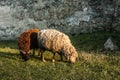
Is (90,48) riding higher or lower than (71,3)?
lower

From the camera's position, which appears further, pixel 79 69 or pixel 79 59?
pixel 79 59

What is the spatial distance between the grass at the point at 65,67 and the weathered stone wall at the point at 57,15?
3.84 metres

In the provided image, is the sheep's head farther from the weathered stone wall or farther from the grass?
the weathered stone wall

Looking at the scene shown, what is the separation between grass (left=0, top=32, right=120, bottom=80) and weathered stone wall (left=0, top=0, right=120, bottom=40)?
3.84 m

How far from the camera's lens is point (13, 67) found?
15023 mm

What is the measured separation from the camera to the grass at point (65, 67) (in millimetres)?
13891

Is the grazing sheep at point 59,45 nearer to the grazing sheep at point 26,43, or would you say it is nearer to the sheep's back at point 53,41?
the sheep's back at point 53,41

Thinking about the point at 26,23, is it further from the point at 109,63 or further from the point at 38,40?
the point at 109,63

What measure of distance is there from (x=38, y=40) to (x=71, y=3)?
23.0ft

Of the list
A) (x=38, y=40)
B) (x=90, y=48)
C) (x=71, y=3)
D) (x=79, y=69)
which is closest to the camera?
(x=79, y=69)

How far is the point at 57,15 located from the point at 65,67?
7.82 metres

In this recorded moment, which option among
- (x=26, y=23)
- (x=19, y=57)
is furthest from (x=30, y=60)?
(x=26, y=23)

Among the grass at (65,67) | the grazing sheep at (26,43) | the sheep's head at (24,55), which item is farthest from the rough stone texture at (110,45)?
the sheep's head at (24,55)

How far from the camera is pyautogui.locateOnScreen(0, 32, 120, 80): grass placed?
13891 millimetres
